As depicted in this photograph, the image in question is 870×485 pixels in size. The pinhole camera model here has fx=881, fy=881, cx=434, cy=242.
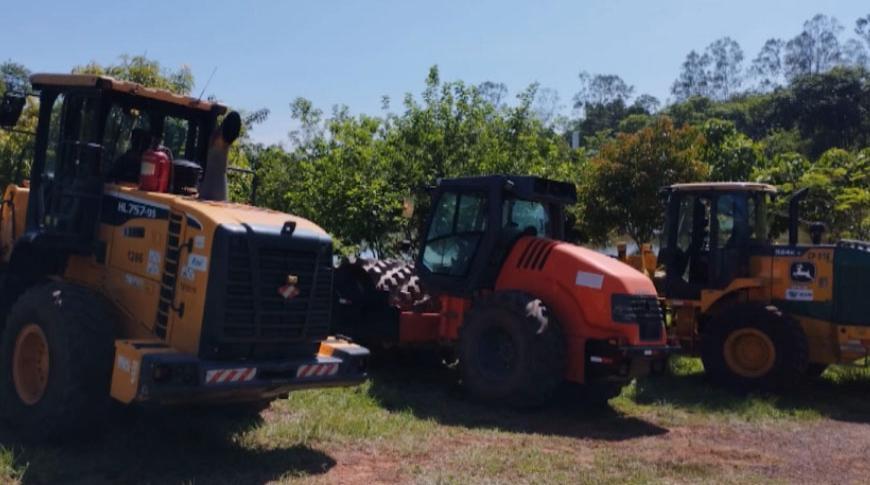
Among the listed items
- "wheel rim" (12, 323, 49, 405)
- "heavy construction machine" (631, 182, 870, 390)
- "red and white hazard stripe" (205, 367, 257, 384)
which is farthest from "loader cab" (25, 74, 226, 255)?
"heavy construction machine" (631, 182, 870, 390)

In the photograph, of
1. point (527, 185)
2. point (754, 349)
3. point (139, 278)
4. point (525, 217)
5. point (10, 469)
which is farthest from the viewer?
point (754, 349)

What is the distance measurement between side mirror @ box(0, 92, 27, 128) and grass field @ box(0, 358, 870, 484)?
8.70ft

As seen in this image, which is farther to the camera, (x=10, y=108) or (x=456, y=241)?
(x=456, y=241)

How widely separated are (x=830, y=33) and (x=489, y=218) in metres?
80.5

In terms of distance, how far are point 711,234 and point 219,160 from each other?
6840 millimetres

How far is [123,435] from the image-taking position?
23.5 feet

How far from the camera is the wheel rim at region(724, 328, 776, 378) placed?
1084 centimetres

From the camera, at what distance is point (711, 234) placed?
1178cm

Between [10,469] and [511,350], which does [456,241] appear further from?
[10,469]

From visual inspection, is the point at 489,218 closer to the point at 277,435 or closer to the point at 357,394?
the point at 357,394

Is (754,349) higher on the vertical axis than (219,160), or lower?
lower

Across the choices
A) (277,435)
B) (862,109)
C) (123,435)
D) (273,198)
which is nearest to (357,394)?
(277,435)

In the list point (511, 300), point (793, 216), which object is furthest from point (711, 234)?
point (511, 300)

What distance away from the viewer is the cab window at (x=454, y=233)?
10109 mm
